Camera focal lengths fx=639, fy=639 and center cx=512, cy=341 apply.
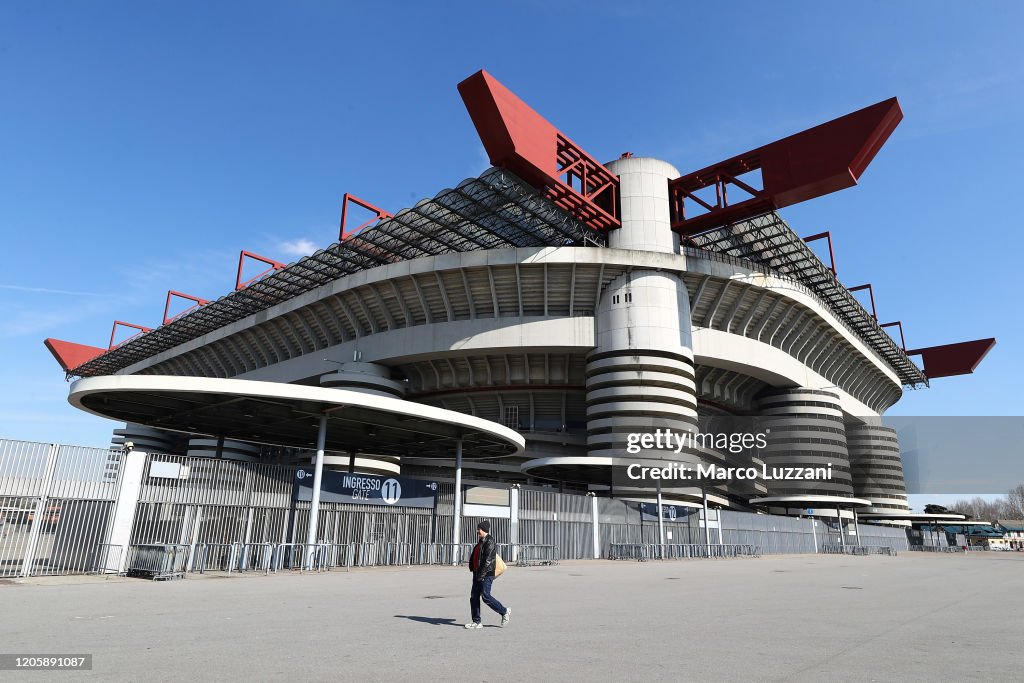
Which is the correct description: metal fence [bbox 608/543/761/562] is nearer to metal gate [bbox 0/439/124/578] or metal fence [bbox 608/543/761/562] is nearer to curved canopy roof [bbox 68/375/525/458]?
curved canopy roof [bbox 68/375/525/458]

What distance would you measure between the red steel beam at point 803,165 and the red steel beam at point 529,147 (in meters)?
8.00

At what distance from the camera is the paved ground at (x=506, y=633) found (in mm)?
6246

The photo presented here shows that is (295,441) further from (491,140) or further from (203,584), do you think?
(491,140)

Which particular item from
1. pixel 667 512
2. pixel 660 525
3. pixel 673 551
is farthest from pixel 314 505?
pixel 667 512

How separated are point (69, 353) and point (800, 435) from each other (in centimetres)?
9894

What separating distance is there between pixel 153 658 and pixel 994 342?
10057 cm

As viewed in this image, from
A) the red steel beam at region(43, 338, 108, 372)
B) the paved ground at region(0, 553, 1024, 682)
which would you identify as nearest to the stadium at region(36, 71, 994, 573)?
the paved ground at region(0, 553, 1024, 682)

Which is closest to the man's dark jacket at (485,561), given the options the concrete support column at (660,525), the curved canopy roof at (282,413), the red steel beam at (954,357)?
the curved canopy roof at (282,413)

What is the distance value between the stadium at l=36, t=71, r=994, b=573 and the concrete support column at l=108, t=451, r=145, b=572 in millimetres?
487

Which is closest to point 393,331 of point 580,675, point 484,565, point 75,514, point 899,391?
point 75,514

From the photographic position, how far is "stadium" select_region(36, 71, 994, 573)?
22234 mm

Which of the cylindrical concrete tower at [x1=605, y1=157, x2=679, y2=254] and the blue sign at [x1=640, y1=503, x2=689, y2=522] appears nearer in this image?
the blue sign at [x1=640, y1=503, x2=689, y2=522]

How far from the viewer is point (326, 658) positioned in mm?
6641

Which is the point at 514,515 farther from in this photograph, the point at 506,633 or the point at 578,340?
the point at 578,340
